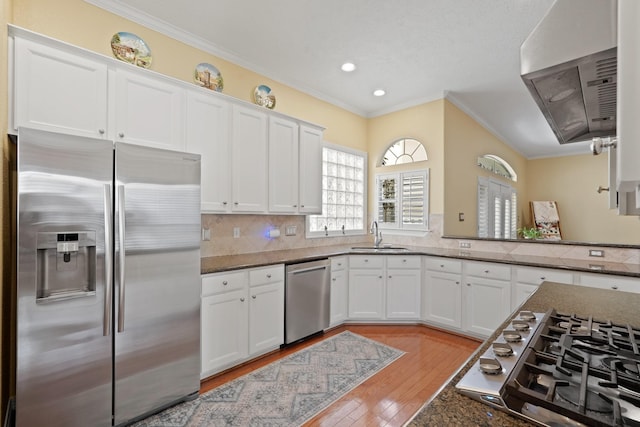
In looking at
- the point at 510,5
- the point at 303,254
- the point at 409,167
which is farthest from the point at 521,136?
the point at 303,254

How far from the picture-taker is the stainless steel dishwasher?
304cm

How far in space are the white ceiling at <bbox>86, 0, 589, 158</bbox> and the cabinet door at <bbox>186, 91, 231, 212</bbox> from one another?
697 millimetres

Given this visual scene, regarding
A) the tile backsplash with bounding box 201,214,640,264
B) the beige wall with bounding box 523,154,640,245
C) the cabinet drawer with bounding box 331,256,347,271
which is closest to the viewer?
the tile backsplash with bounding box 201,214,640,264

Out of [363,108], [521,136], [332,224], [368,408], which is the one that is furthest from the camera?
[521,136]

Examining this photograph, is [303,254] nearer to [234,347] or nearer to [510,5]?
[234,347]

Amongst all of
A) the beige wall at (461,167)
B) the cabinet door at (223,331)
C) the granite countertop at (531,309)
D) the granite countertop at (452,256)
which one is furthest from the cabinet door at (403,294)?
the granite countertop at (531,309)

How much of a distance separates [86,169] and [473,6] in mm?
3041

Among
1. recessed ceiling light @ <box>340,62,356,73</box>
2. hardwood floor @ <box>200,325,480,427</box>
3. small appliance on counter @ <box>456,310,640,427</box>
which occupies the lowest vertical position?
hardwood floor @ <box>200,325,480,427</box>

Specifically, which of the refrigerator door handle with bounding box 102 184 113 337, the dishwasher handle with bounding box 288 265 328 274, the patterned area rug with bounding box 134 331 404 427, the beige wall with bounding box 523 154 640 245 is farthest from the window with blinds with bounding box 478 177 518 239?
the refrigerator door handle with bounding box 102 184 113 337

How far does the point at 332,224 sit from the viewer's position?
4418 millimetres

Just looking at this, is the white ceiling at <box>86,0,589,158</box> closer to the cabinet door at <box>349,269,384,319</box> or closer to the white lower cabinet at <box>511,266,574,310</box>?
the white lower cabinet at <box>511,266,574,310</box>

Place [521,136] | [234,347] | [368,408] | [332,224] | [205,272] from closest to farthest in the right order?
1. [368,408]
2. [205,272]
3. [234,347]
4. [332,224]
5. [521,136]

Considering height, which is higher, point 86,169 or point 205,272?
point 86,169

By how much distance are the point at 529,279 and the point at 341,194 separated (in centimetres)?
252
